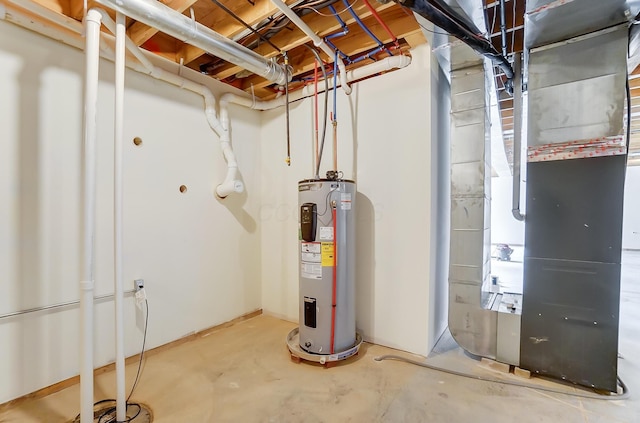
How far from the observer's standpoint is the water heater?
7.68ft


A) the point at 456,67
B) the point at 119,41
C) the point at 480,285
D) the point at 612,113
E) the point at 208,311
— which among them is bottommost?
the point at 208,311

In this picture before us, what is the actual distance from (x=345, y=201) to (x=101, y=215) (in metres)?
1.88

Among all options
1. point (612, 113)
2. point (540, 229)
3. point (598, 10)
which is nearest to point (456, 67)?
point (598, 10)

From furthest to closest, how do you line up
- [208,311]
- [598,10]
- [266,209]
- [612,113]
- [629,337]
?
[266,209] < [208,311] < [629,337] < [612,113] < [598,10]

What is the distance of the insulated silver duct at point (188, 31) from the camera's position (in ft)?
5.79

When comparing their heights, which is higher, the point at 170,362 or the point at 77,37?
the point at 77,37

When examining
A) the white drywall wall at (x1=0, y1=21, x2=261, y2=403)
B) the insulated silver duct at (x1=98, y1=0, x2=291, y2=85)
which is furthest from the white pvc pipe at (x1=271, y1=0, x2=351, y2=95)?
the white drywall wall at (x1=0, y1=21, x2=261, y2=403)

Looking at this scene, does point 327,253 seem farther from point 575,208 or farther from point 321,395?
point 575,208

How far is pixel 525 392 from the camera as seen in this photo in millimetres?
1976

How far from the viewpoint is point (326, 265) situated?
235 cm

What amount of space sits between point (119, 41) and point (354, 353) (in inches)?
105

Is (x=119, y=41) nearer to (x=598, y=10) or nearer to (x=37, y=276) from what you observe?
(x=37, y=276)

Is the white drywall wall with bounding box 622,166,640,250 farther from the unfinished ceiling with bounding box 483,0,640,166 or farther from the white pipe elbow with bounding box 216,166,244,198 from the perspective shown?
the white pipe elbow with bounding box 216,166,244,198

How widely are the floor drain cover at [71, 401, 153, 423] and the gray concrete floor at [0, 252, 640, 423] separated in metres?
0.05
